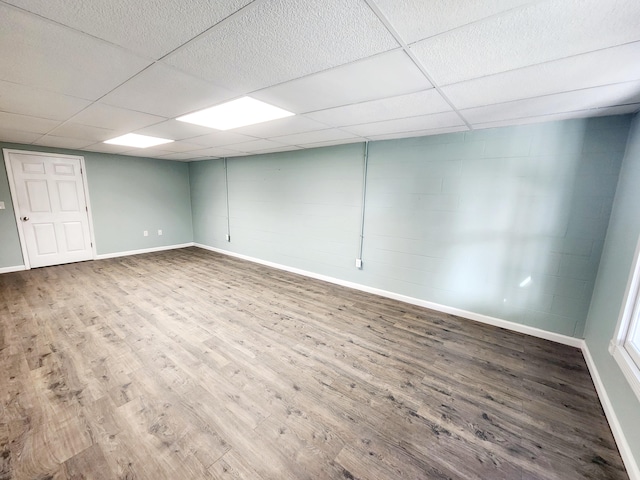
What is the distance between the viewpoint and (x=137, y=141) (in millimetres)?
4023

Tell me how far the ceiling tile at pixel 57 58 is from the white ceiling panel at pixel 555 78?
2148 mm

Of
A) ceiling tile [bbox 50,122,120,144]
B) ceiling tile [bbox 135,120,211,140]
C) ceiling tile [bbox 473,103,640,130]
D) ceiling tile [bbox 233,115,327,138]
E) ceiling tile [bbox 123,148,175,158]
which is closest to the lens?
ceiling tile [bbox 473,103,640,130]

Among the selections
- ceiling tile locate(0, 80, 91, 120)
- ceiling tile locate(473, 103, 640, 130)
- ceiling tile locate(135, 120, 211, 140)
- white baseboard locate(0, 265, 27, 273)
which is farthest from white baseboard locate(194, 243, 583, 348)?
white baseboard locate(0, 265, 27, 273)

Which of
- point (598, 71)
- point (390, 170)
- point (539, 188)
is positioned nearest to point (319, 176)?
point (390, 170)

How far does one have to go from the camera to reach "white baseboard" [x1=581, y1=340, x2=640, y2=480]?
54.6 inches

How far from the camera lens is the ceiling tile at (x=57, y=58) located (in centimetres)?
121

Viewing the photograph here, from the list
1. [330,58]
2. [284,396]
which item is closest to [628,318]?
[284,396]

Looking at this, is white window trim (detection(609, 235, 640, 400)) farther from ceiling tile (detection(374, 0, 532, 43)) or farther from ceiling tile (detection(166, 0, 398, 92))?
ceiling tile (detection(166, 0, 398, 92))

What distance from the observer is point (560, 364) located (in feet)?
7.72

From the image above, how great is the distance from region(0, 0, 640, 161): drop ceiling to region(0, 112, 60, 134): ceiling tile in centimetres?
15

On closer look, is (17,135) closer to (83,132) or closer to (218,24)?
(83,132)

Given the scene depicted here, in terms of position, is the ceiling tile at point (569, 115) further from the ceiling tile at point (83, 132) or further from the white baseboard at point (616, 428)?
the ceiling tile at point (83, 132)

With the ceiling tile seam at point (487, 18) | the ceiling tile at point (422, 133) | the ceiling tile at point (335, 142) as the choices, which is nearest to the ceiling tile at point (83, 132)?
the ceiling tile at point (335, 142)

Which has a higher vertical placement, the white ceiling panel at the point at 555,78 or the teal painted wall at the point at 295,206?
the white ceiling panel at the point at 555,78
